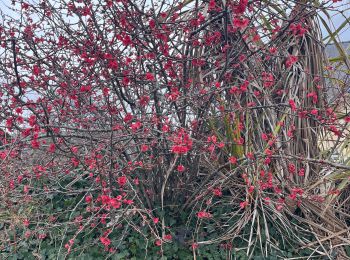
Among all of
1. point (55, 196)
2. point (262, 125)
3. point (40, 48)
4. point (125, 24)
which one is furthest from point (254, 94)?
point (55, 196)

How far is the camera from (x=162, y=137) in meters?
2.57

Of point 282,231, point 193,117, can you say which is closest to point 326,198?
point 282,231

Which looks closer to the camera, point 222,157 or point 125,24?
point 125,24

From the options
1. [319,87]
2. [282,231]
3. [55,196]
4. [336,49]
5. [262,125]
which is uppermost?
[336,49]

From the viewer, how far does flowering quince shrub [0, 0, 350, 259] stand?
8.68ft

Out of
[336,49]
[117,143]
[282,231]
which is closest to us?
[117,143]

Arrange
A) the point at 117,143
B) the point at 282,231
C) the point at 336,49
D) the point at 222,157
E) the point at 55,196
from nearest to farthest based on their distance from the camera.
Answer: the point at 117,143, the point at 282,231, the point at 222,157, the point at 55,196, the point at 336,49

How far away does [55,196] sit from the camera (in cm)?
367

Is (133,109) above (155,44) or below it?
below

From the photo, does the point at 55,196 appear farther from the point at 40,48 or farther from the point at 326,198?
the point at 326,198

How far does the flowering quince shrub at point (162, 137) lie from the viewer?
2.65 m

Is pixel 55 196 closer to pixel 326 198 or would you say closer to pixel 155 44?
pixel 155 44

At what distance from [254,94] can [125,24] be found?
47.4 inches

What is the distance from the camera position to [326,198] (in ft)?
10.5
